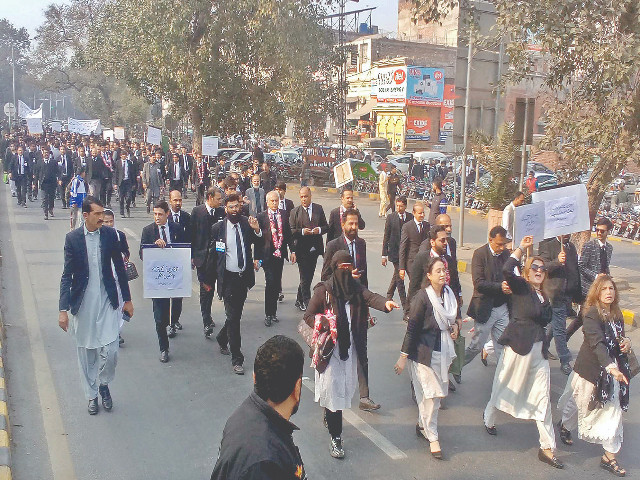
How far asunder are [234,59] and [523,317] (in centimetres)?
2221

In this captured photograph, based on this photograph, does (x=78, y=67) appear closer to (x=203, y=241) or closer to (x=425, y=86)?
(x=425, y=86)

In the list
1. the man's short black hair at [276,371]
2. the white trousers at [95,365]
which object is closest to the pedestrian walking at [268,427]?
the man's short black hair at [276,371]

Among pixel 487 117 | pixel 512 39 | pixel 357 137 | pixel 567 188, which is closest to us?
pixel 567 188

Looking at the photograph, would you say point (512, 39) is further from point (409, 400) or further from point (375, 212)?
point (375, 212)

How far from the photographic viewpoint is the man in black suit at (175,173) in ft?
69.4

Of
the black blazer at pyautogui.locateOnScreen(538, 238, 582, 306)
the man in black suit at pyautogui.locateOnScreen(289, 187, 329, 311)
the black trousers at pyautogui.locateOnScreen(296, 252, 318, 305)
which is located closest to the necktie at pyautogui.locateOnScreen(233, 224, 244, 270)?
the man in black suit at pyautogui.locateOnScreen(289, 187, 329, 311)

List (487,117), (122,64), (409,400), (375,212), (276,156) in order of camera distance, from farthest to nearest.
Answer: (276,156) → (122,64) → (375,212) → (487,117) → (409,400)

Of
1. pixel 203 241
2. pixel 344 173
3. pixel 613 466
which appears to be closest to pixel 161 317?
pixel 203 241

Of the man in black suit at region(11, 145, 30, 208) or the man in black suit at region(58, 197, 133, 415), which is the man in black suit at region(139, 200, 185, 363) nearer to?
the man in black suit at region(58, 197, 133, 415)

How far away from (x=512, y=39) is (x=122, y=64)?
25.4 metres

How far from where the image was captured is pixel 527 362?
18.5ft

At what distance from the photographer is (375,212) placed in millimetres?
22688

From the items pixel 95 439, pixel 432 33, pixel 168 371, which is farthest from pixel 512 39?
pixel 432 33

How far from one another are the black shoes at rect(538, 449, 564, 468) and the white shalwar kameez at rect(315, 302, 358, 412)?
1.58 m
